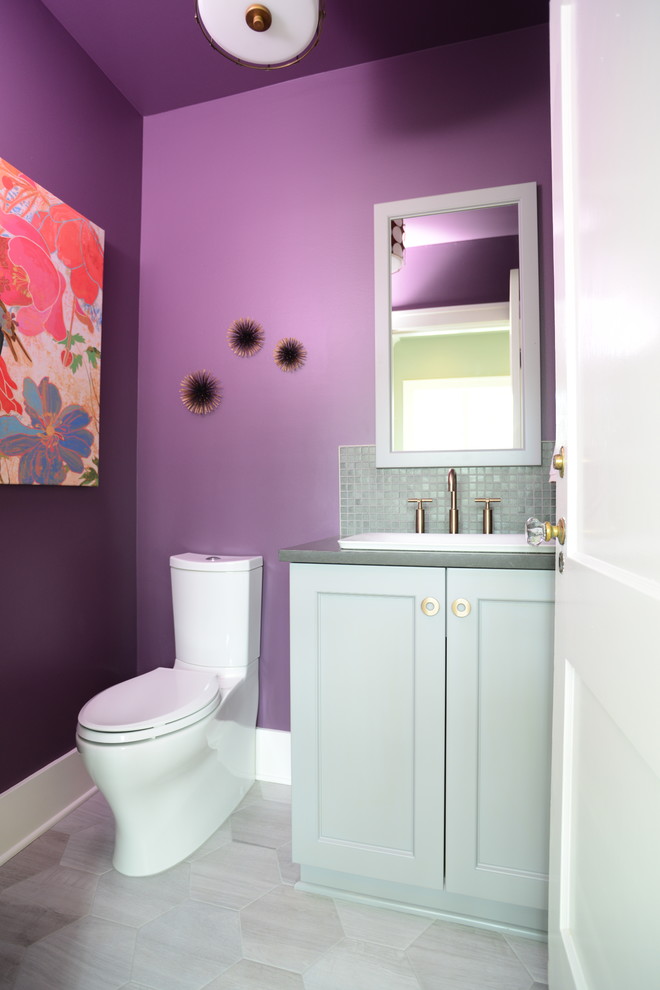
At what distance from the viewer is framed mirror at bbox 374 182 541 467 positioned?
1.88 meters

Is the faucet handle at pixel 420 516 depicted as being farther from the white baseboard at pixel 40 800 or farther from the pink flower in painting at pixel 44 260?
the white baseboard at pixel 40 800

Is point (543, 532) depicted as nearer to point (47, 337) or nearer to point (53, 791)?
point (47, 337)

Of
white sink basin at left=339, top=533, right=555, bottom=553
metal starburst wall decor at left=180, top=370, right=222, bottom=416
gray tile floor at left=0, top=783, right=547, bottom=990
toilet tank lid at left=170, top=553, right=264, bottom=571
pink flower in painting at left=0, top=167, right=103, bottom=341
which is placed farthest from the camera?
metal starburst wall decor at left=180, top=370, right=222, bottom=416

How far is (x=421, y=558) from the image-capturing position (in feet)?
4.49

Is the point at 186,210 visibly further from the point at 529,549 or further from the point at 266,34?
the point at 529,549

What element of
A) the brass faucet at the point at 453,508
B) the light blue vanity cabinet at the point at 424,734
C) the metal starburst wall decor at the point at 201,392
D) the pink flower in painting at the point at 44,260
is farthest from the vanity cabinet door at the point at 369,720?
the pink flower in painting at the point at 44,260

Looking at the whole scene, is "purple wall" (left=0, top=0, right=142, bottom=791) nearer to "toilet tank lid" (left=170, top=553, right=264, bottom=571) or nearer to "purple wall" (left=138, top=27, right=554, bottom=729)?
"purple wall" (left=138, top=27, right=554, bottom=729)

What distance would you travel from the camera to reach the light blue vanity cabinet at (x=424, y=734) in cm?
132

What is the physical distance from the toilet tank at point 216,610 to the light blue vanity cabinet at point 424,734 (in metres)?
0.57

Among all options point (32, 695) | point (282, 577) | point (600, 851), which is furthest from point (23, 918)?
point (600, 851)

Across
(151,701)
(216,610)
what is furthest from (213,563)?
(151,701)

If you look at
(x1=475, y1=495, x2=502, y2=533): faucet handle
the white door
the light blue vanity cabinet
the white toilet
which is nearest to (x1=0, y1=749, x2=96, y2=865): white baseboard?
the white toilet

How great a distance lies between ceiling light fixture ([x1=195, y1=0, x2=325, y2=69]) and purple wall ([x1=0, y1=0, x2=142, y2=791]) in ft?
2.26

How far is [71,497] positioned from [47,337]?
535 millimetres
